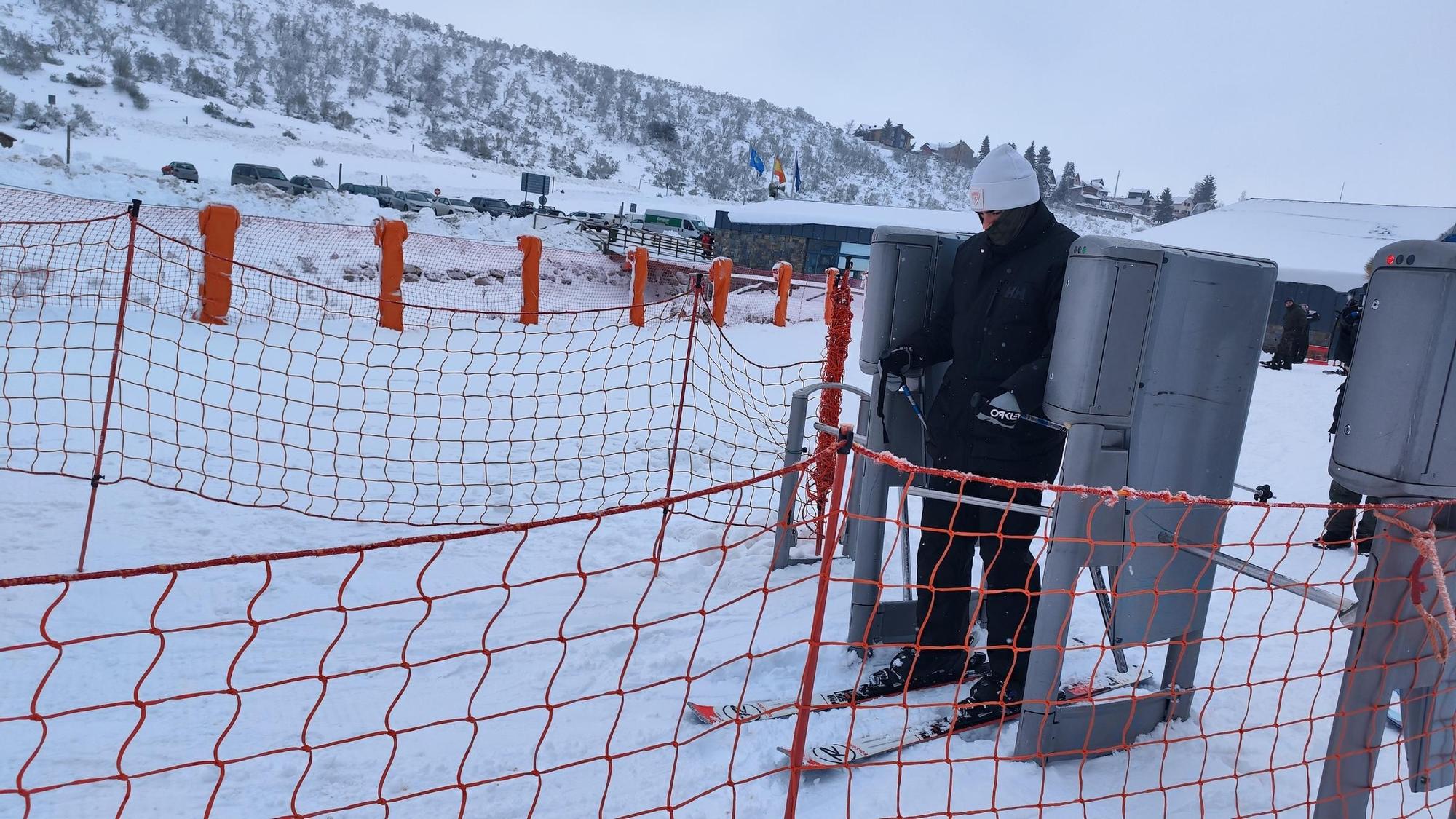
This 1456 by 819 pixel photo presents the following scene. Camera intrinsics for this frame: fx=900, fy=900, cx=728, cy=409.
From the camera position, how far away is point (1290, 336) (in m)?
15.7

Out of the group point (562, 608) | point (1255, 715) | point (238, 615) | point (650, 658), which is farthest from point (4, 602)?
point (1255, 715)

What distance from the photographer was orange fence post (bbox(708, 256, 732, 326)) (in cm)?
1346

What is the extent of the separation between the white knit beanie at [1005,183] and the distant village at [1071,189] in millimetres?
94879

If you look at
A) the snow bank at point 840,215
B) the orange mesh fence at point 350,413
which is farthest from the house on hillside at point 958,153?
the orange mesh fence at point 350,413

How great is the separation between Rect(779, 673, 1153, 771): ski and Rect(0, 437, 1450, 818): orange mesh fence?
0.02 metres

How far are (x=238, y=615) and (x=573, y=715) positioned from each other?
1627 mm

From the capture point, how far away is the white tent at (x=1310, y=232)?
24000 millimetres

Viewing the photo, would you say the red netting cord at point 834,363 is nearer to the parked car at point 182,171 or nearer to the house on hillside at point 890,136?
the parked car at point 182,171

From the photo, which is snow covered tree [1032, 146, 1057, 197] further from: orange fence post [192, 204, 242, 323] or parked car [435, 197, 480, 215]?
orange fence post [192, 204, 242, 323]

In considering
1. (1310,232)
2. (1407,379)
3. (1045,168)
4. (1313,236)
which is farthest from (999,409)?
(1045,168)

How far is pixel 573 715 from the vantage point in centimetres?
321

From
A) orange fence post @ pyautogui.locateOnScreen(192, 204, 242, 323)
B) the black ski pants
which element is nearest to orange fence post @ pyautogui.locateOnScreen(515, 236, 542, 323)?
orange fence post @ pyautogui.locateOnScreen(192, 204, 242, 323)

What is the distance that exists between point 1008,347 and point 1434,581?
4.32 feet

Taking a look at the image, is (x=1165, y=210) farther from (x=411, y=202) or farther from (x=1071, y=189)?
(x=411, y=202)
